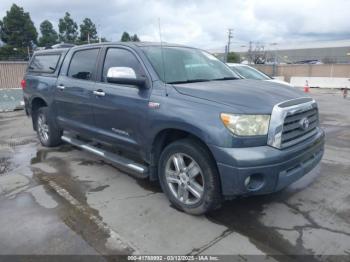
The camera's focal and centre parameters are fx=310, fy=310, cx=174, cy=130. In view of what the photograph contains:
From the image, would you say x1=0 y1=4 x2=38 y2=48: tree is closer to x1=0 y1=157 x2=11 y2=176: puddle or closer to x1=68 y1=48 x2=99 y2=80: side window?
x1=0 y1=157 x2=11 y2=176: puddle

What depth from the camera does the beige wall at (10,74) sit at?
47.8ft

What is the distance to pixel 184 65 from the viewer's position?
410 centimetres

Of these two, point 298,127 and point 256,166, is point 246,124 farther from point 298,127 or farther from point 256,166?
point 298,127

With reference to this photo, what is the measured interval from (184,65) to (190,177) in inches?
60.9

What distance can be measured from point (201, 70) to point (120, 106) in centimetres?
119

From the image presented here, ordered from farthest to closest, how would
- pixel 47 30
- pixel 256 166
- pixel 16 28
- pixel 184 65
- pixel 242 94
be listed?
1. pixel 47 30
2. pixel 16 28
3. pixel 184 65
4. pixel 242 94
5. pixel 256 166

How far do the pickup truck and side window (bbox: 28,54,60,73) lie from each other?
0.74 m

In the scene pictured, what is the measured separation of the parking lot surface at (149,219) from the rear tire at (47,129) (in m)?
1.09

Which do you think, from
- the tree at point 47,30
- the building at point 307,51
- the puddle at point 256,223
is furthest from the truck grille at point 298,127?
the building at point 307,51

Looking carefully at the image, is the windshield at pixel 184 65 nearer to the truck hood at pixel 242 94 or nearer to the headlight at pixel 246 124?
the truck hood at pixel 242 94

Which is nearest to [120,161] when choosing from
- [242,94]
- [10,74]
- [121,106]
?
[121,106]

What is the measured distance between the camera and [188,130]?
3.18 m

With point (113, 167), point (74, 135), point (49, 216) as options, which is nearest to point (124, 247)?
point (49, 216)

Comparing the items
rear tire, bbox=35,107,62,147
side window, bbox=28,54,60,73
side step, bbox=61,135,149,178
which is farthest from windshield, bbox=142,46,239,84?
rear tire, bbox=35,107,62,147
